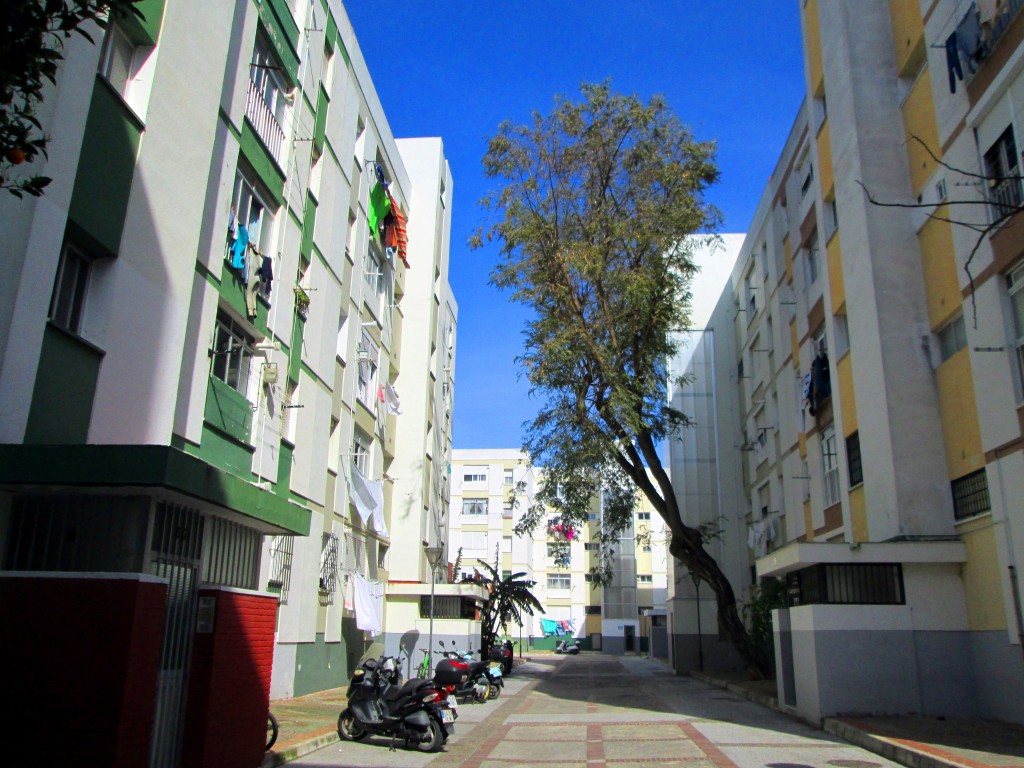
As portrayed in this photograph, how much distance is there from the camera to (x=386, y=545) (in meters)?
27.0

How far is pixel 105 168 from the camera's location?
9914 millimetres

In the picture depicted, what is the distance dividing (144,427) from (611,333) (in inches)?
539

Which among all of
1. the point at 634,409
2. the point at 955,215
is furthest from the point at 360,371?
the point at 955,215

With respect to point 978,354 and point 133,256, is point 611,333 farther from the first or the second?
point 133,256

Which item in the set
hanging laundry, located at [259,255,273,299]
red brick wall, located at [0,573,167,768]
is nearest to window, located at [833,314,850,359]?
hanging laundry, located at [259,255,273,299]

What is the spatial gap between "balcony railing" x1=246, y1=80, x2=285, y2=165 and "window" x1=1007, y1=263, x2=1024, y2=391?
12.9 metres

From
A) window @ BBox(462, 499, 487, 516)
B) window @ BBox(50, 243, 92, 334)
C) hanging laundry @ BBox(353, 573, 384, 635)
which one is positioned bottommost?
hanging laundry @ BBox(353, 573, 384, 635)

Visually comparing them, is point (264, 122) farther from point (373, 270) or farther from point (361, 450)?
point (361, 450)

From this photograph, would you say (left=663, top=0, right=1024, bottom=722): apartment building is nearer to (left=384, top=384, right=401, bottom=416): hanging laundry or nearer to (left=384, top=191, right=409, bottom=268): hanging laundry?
(left=384, top=191, right=409, bottom=268): hanging laundry

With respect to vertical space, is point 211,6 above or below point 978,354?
above

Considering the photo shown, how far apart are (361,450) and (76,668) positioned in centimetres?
1811

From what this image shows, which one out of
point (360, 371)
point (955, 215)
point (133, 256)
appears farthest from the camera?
point (360, 371)

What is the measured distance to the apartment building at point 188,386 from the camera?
22.5 ft

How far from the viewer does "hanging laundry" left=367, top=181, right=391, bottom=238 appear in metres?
25.2
